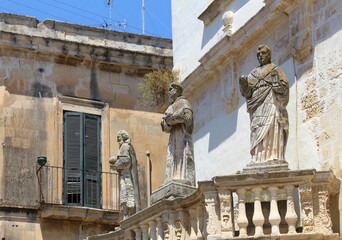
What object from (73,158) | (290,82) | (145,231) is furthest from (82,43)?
(145,231)

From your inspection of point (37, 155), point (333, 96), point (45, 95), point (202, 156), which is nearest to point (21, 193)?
point (37, 155)

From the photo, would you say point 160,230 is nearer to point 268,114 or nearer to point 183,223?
point 183,223

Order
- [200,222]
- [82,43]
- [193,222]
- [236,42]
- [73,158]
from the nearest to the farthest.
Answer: [200,222] < [193,222] < [236,42] < [73,158] < [82,43]

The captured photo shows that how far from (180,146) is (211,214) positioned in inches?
70.3

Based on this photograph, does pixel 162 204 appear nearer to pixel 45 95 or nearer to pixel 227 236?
pixel 227 236

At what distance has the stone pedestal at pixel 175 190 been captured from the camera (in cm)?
1226

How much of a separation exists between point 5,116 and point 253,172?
30.2ft

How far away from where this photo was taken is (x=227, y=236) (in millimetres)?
10875

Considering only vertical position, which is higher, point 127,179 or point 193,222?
point 127,179

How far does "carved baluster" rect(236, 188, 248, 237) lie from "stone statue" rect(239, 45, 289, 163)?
1.67 ft

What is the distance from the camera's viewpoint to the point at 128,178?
1470 cm

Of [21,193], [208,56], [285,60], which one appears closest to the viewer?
[285,60]

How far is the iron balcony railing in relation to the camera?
1889 centimetres

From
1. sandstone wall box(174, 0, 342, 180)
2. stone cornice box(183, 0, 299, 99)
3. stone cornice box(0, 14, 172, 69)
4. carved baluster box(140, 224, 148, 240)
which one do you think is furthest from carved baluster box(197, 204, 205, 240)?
stone cornice box(0, 14, 172, 69)
